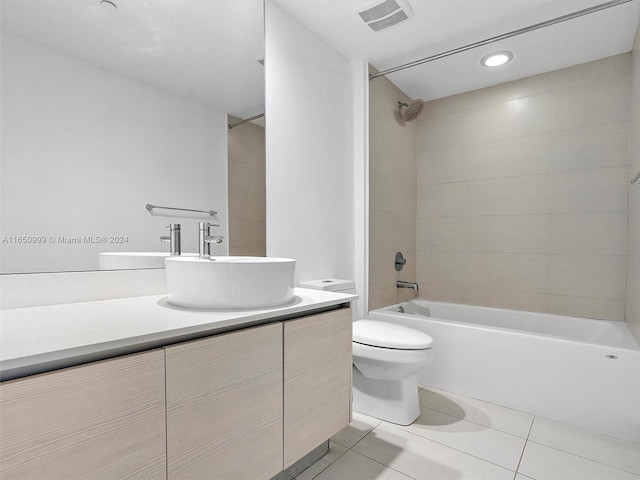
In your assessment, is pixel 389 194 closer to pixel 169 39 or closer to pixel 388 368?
pixel 388 368

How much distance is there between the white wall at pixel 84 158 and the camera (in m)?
1.02

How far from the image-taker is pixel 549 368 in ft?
5.76

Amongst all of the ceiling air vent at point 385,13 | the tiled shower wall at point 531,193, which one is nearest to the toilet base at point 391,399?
the tiled shower wall at point 531,193

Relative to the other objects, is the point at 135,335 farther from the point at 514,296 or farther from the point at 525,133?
the point at 525,133

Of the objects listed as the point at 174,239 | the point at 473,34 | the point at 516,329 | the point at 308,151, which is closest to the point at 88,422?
the point at 174,239

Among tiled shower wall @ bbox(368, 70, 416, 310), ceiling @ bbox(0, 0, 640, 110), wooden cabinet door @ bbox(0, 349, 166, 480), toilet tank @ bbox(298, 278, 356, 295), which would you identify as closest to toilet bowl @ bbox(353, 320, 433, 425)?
toilet tank @ bbox(298, 278, 356, 295)

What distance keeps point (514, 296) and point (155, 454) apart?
257 centimetres

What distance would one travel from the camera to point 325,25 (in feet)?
6.53

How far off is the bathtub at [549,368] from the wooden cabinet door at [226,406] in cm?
136

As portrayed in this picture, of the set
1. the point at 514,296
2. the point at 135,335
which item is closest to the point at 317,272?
the point at 135,335

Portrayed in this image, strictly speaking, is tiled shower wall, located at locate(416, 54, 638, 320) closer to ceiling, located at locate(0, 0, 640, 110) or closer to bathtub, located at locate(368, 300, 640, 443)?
ceiling, located at locate(0, 0, 640, 110)

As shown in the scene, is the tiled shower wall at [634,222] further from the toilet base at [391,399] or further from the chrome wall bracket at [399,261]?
the chrome wall bracket at [399,261]

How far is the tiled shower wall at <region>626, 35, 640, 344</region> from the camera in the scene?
1.76 meters

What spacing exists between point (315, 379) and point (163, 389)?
543 mm
